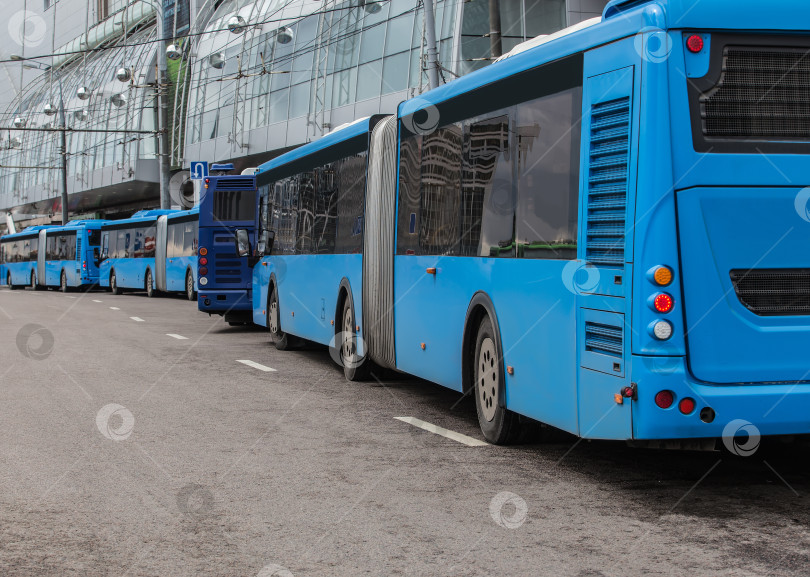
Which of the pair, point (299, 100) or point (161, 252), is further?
point (299, 100)

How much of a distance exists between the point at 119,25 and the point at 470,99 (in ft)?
243

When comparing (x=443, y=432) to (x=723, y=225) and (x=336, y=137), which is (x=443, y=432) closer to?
(x=723, y=225)

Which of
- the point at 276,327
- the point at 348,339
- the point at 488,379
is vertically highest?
the point at 488,379

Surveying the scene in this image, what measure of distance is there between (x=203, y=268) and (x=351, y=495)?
673 inches

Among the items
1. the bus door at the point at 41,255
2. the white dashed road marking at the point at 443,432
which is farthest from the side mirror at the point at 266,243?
the bus door at the point at 41,255

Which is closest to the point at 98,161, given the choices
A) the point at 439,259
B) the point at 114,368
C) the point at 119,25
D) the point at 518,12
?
the point at 119,25

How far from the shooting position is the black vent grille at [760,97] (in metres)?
6.54

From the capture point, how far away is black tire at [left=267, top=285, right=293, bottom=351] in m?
17.7

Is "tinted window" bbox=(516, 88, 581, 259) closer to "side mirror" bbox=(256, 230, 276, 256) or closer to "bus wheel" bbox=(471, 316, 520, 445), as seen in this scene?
"bus wheel" bbox=(471, 316, 520, 445)

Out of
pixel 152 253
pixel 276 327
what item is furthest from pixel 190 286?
pixel 276 327

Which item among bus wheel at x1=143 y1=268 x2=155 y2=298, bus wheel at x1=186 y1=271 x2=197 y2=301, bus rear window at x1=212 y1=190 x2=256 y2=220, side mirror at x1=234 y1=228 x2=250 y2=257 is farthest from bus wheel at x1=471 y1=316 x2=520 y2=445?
bus wheel at x1=143 y1=268 x2=155 y2=298

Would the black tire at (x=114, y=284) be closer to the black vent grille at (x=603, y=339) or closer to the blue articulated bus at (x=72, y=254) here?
the blue articulated bus at (x=72, y=254)

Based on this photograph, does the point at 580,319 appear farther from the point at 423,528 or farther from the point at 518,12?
the point at 518,12

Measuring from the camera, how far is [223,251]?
2373 centimetres
